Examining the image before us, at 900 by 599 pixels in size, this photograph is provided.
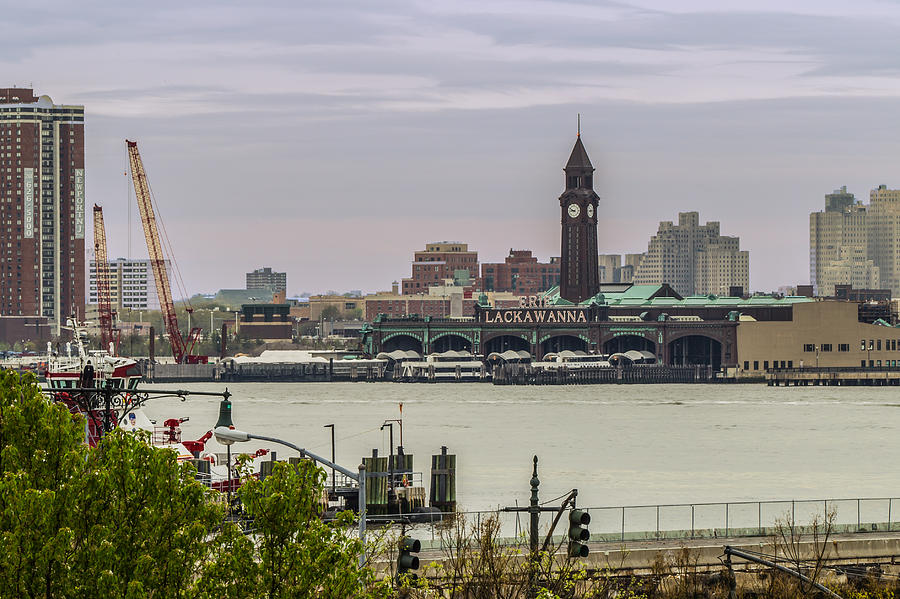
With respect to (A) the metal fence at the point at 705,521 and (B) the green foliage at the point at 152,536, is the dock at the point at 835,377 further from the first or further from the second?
(B) the green foliage at the point at 152,536

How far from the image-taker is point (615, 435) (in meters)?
109

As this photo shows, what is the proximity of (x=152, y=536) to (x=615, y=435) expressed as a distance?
8723 centimetres

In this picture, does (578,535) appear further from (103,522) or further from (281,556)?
(103,522)

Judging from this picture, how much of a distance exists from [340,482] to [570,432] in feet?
181

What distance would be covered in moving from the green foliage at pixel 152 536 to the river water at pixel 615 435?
25.0 m

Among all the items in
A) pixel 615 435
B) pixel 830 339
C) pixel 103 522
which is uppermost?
pixel 830 339

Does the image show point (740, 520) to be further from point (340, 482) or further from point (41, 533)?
point (41, 533)

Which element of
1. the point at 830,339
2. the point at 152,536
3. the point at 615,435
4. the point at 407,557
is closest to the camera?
the point at 152,536

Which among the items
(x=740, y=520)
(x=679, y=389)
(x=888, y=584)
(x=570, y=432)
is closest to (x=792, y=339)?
(x=679, y=389)

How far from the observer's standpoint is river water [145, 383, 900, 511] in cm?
7525

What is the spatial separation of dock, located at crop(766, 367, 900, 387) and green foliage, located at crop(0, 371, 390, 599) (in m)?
171

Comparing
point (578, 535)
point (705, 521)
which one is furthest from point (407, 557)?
point (705, 521)

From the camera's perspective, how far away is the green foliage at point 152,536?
72.9ft

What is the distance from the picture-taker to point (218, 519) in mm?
24000
